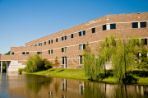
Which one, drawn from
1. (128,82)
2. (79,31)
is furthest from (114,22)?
(128,82)

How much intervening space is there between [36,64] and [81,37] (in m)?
13.6

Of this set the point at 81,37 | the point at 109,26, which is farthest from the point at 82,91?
the point at 81,37

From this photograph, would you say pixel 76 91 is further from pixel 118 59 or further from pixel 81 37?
pixel 81 37

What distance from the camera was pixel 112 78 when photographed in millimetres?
29797

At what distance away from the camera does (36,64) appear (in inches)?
2217

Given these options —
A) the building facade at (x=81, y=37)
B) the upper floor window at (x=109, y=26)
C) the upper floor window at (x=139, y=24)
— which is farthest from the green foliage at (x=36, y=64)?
the upper floor window at (x=139, y=24)

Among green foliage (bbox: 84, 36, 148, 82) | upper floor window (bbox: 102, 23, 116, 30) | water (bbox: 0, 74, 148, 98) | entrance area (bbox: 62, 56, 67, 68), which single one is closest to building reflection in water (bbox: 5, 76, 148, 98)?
water (bbox: 0, 74, 148, 98)

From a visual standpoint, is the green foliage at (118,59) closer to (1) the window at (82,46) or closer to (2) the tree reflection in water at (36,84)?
(2) the tree reflection in water at (36,84)

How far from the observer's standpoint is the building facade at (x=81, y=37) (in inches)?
1657

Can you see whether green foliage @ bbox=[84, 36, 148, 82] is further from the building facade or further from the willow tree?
the building facade

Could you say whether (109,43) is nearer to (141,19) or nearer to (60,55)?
(141,19)

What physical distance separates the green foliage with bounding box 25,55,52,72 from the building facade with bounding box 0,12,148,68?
4.03 metres

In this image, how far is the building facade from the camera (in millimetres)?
42094

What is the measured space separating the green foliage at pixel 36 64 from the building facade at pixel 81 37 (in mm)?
4026
